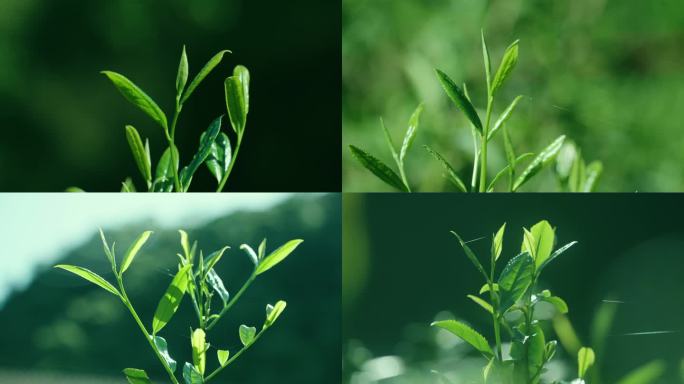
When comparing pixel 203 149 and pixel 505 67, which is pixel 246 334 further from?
pixel 505 67

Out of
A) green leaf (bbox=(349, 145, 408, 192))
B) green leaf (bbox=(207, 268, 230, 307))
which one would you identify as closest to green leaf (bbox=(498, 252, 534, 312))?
green leaf (bbox=(349, 145, 408, 192))

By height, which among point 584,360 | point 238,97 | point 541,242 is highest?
point 238,97

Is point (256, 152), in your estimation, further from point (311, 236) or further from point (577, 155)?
point (577, 155)

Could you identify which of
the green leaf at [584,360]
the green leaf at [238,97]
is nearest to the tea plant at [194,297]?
the green leaf at [238,97]

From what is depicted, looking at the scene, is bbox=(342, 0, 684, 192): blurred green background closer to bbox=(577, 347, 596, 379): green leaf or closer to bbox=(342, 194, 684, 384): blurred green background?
bbox=(342, 194, 684, 384): blurred green background

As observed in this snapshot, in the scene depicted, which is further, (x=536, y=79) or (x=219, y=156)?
(x=536, y=79)

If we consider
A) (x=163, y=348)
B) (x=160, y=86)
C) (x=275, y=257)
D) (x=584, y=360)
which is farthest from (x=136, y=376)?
(x=584, y=360)
